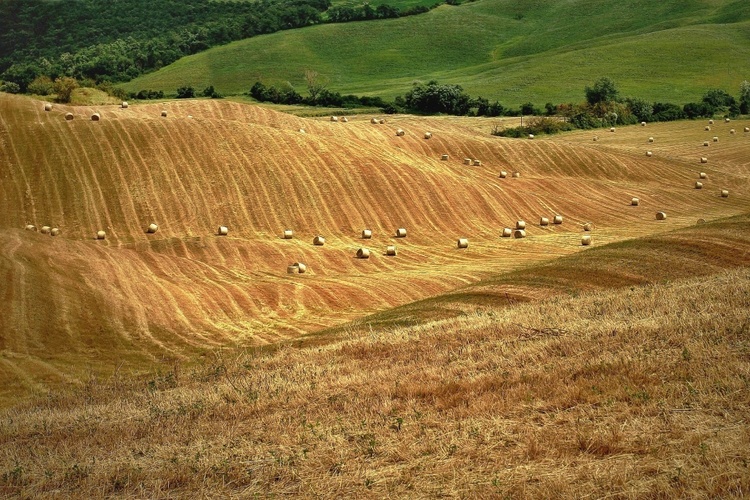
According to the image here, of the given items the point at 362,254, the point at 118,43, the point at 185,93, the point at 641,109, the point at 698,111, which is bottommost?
the point at 362,254

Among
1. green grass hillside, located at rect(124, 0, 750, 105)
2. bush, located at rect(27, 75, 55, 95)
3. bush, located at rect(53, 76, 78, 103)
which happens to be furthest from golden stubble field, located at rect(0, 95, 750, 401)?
green grass hillside, located at rect(124, 0, 750, 105)

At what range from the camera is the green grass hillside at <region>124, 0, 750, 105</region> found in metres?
133

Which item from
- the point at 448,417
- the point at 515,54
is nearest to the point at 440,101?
the point at 515,54

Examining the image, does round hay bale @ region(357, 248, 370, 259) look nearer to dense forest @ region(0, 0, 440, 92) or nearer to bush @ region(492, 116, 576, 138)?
bush @ region(492, 116, 576, 138)

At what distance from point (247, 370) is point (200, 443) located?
20.6ft

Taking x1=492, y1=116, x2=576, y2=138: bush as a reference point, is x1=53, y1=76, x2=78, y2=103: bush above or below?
above

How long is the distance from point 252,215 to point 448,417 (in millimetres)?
40334

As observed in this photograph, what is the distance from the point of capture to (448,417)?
1316cm

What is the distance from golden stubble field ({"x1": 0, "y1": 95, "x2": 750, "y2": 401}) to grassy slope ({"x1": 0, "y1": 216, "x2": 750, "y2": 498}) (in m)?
7.89

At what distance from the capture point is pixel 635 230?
5375 centimetres

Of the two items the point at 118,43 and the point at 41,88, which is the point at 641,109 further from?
the point at 118,43

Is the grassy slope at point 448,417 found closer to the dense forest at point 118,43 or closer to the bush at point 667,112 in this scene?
the bush at point 667,112

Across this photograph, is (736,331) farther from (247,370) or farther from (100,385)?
(100,385)

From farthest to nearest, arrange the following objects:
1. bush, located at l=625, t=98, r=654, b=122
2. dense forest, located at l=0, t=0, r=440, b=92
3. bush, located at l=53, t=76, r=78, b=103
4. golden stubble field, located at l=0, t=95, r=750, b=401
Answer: dense forest, located at l=0, t=0, r=440, b=92 → bush, located at l=625, t=98, r=654, b=122 → bush, located at l=53, t=76, r=78, b=103 → golden stubble field, located at l=0, t=95, r=750, b=401
